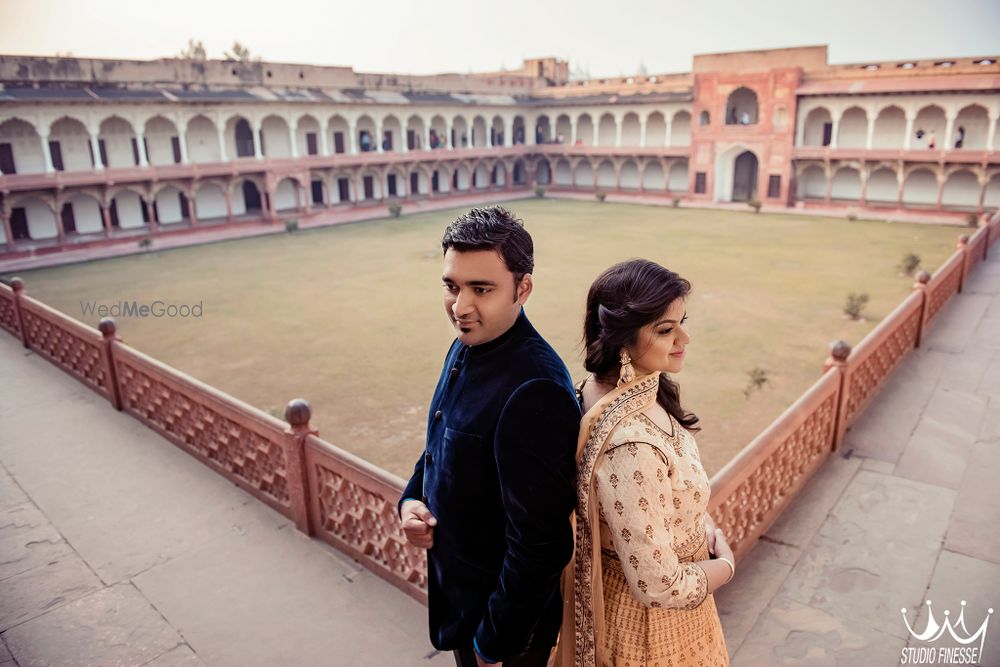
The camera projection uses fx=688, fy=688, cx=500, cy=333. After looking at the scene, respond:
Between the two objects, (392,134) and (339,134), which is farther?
(392,134)

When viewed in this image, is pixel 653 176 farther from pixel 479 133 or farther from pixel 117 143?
pixel 117 143

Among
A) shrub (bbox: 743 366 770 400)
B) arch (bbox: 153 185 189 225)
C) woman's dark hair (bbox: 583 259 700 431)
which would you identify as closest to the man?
woman's dark hair (bbox: 583 259 700 431)

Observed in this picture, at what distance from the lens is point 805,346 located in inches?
445

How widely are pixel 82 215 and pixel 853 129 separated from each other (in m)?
31.3

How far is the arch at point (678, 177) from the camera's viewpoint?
35.3 m

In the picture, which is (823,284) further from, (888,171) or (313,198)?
(313,198)

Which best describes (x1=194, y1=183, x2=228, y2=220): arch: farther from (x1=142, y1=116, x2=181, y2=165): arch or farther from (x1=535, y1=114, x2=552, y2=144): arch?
(x1=535, y1=114, x2=552, y2=144): arch

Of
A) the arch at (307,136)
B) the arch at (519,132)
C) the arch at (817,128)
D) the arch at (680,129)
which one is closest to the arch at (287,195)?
the arch at (307,136)

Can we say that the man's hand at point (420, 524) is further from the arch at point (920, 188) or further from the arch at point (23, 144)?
the arch at point (920, 188)

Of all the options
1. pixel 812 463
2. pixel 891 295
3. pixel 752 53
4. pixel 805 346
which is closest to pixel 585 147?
pixel 752 53

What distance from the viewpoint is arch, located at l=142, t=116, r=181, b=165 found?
2570 cm

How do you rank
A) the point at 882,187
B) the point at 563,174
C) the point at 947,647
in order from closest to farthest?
the point at 947,647, the point at 882,187, the point at 563,174

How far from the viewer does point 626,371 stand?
1773mm

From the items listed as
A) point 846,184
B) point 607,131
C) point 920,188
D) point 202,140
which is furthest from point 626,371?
point 607,131
